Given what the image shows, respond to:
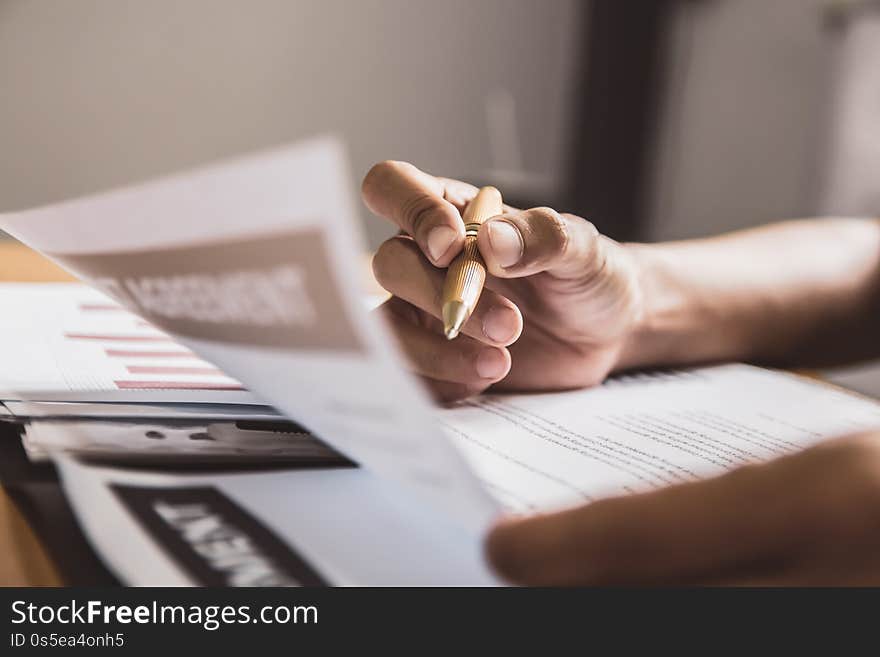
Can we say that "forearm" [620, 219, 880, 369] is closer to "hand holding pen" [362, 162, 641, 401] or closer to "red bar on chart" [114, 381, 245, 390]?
"hand holding pen" [362, 162, 641, 401]

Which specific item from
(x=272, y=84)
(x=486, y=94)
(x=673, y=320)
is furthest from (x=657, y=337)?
(x=486, y=94)

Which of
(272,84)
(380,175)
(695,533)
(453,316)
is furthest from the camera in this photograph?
(272,84)

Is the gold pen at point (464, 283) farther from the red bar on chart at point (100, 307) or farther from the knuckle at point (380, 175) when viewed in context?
the red bar on chart at point (100, 307)

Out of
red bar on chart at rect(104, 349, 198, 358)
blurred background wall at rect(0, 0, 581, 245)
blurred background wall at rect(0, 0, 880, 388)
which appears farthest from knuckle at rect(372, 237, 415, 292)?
blurred background wall at rect(0, 0, 581, 245)

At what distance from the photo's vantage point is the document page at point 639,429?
307 millimetres

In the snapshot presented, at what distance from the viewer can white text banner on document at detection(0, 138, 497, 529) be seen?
7.8 inches

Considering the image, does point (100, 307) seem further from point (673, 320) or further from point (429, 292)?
point (673, 320)

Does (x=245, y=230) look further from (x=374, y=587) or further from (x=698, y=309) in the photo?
(x=698, y=309)

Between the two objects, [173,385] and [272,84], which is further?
[272,84]

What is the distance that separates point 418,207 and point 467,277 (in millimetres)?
61

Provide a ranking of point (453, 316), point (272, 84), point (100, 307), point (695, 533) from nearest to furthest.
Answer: point (695, 533)
point (453, 316)
point (100, 307)
point (272, 84)

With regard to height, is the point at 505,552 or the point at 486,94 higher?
the point at 486,94

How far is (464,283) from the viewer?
1.19 feet

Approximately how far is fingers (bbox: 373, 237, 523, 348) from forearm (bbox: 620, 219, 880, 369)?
14 centimetres
